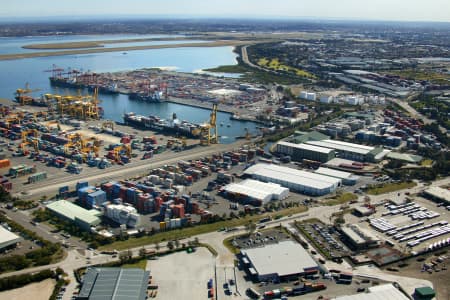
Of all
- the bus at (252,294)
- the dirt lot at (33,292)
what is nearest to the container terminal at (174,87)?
the bus at (252,294)

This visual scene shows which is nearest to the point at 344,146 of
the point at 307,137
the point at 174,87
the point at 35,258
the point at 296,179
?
the point at 307,137

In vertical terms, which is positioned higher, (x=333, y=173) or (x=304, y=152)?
(x=304, y=152)

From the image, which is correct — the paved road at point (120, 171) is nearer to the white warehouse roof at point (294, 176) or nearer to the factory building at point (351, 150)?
the white warehouse roof at point (294, 176)

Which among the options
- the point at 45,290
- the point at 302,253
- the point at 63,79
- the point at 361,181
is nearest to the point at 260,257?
the point at 302,253

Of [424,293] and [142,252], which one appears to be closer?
[424,293]

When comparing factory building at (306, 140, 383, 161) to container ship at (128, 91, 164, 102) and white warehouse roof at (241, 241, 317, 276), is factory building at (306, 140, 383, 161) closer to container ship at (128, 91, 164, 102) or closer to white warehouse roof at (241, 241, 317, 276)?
white warehouse roof at (241, 241, 317, 276)

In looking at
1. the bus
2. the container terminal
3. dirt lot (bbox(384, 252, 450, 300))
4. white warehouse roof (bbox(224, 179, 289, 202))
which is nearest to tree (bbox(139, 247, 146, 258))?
the bus

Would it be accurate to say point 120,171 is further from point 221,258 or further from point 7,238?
point 221,258
